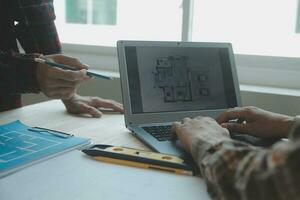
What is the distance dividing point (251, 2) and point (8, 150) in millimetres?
1241

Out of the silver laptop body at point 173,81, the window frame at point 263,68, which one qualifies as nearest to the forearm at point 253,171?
Result: the silver laptop body at point 173,81

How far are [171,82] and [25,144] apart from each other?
18.6 inches

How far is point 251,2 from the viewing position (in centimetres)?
172

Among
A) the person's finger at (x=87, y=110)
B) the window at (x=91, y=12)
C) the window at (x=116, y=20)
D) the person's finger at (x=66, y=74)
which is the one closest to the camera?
the person's finger at (x=66, y=74)

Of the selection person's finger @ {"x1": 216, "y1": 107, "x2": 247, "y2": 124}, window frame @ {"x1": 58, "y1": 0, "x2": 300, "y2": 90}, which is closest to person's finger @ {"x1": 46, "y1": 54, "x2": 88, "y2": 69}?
person's finger @ {"x1": 216, "y1": 107, "x2": 247, "y2": 124}

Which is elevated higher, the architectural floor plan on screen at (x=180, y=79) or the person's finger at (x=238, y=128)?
the architectural floor plan on screen at (x=180, y=79)

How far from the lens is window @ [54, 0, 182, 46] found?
1.92 m

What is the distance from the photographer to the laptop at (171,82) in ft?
3.75

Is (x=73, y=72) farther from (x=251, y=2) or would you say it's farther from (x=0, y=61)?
(x=251, y=2)

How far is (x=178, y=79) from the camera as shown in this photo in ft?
3.98

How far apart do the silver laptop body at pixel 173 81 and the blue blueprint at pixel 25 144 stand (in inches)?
8.3

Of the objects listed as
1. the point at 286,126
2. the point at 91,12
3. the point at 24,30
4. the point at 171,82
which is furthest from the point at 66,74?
the point at 91,12

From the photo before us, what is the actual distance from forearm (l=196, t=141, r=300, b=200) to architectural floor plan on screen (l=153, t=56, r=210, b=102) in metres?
0.60

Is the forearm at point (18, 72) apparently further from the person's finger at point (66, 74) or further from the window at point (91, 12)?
the window at point (91, 12)
